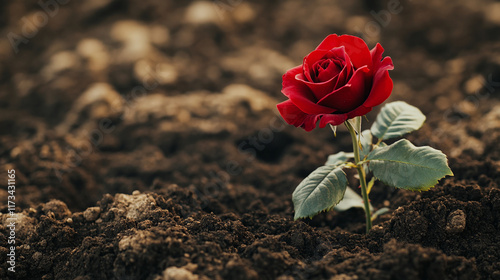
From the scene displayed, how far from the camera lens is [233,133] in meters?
2.69

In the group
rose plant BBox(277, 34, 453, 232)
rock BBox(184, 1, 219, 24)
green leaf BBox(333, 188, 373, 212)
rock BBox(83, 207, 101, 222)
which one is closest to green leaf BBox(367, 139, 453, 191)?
rose plant BBox(277, 34, 453, 232)

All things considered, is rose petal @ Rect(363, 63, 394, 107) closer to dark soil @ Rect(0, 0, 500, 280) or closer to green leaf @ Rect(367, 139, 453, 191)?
green leaf @ Rect(367, 139, 453, 191)

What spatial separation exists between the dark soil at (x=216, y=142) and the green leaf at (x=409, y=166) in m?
0.22

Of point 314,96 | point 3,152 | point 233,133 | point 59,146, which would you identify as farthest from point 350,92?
point 3,152

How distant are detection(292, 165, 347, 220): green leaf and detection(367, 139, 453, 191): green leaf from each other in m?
0.15

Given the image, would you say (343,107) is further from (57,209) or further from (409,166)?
(57,209)

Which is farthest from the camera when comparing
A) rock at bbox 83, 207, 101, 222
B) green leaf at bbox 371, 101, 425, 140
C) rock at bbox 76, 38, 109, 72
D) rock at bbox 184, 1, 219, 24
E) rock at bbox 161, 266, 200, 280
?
rock at bbox 184, 1, 219, 24

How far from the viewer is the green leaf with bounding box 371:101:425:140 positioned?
172cm

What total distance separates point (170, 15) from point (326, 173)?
8.57 feet

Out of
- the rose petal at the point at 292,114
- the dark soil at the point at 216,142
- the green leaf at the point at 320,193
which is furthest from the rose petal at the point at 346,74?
the dark soil at the point at 216,142

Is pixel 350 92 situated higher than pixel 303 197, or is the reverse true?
pixel 350 92

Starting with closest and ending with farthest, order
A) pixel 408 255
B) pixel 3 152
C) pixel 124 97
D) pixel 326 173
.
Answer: pixel 408 255 → pixel 326 173 → pixel 3 152 → pixel 124 97

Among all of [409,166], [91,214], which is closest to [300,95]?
[409,166]

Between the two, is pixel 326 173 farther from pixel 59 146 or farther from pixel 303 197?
pixel 59 146
